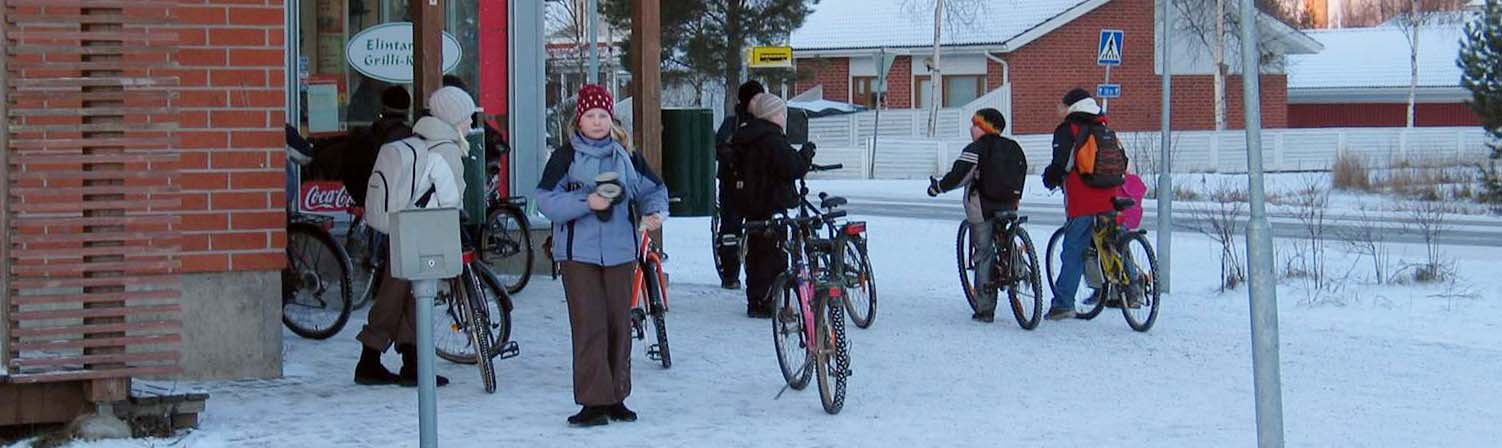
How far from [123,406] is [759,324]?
5364mm

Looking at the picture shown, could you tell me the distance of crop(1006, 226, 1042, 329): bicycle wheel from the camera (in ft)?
41.1

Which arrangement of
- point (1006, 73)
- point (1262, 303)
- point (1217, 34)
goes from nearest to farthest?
point (1262, 303) < point (1217, 34) < point (1006, 73)

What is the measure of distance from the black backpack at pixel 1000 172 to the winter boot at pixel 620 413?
4.43 metres

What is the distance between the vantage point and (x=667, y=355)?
418 inches

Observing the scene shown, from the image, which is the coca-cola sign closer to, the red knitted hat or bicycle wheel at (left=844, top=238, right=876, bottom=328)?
bicycle wheel at (left=844, top=238, right=876, bottom=328)

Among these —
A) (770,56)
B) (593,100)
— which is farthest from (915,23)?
(593,100)

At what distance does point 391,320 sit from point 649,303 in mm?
1424

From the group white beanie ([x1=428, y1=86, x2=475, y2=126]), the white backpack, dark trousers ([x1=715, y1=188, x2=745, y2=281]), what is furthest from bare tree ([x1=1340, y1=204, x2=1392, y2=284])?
the white backpack

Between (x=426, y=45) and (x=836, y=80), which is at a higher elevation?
(x=836, y=80)

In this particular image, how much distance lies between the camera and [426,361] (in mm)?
6719

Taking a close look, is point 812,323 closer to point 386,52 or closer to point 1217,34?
point 386,52

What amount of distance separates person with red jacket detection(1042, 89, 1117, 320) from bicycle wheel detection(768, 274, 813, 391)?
3282 millimetres

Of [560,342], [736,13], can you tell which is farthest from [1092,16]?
[560,342]

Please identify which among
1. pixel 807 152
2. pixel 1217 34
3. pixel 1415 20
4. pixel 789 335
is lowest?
pixel 789 335
